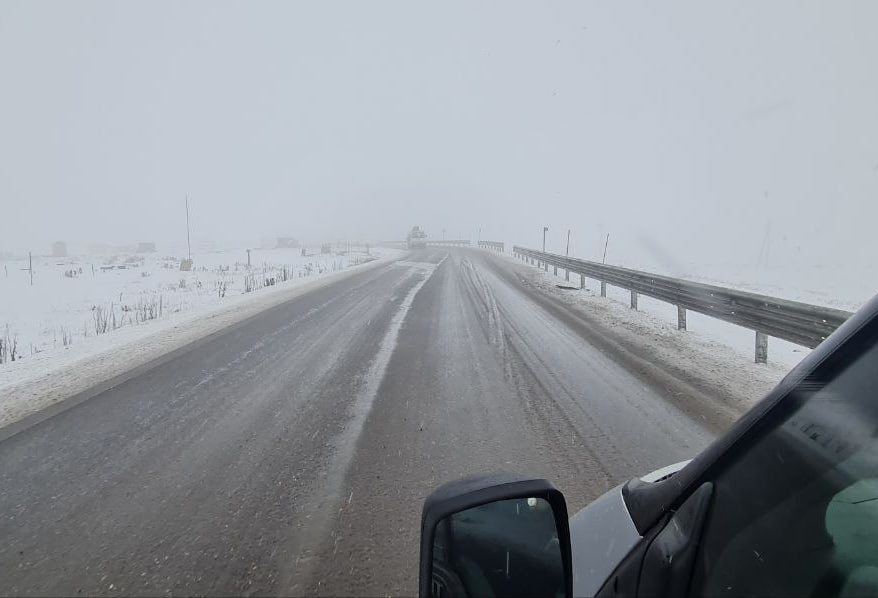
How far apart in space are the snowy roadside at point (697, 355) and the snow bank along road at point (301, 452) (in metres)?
0.38

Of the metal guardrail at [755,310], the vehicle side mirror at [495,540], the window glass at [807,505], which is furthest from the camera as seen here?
the metal guardrail at [755,310]

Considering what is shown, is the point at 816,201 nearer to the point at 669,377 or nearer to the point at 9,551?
the point at 669,377

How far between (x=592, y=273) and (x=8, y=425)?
46.0ft

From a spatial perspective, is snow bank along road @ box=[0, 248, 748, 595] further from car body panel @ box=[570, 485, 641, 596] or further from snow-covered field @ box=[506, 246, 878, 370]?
snow-covered field @ box=[506, 246, 878, 370]

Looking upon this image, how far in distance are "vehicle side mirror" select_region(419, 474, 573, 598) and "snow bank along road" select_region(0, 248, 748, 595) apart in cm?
125

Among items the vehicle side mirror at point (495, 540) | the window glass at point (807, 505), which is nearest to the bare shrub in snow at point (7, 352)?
the vehicle side mirror at point (495, 540)

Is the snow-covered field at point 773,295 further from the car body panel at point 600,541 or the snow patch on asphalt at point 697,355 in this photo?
the car body panel at point 600,541

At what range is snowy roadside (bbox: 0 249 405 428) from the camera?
4.92m

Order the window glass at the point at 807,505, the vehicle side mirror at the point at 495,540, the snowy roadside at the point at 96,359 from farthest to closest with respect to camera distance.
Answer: the snowy roadside at the point at 96,359 → the vehicle side mirror at the point at 495,540 → the window glass at the point at 807,505

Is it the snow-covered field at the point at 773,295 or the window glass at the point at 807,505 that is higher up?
the window glass at the point at 807,505

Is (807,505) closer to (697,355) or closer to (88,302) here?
(697,355)

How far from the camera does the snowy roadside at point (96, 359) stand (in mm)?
4918

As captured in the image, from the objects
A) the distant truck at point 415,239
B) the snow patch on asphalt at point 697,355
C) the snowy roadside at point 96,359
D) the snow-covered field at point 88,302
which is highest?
the distant truck at point 415,239

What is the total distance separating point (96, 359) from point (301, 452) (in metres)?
4.77
